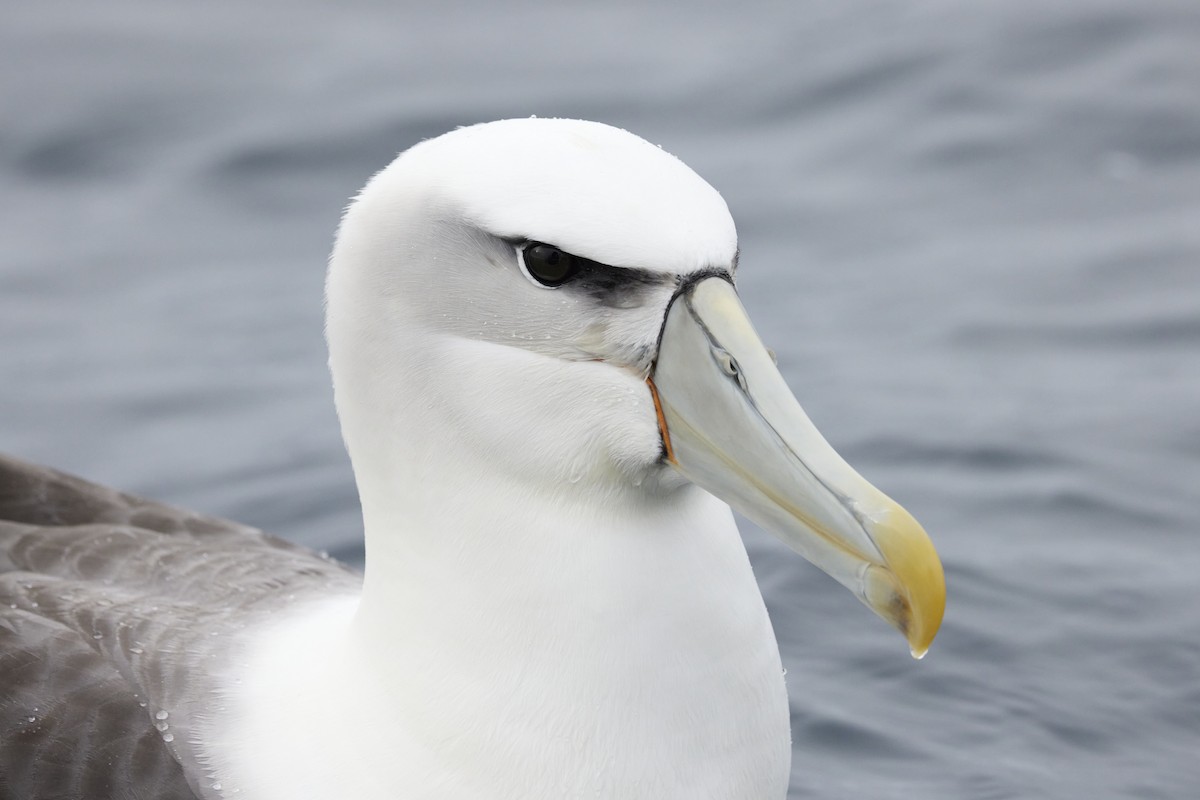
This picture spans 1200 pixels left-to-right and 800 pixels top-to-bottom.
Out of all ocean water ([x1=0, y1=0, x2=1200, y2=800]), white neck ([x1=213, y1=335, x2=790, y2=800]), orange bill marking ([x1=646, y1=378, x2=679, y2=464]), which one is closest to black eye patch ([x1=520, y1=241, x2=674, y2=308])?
orange bill marking ([x1=646, y1=378, x2=679, y2=464])

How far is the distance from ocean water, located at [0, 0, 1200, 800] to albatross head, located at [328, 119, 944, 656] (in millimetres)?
2086

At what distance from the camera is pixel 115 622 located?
4.16 meters

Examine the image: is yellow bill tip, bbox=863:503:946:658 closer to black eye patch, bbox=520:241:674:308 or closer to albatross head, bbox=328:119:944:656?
albatross head, bbox=328:119:944:656

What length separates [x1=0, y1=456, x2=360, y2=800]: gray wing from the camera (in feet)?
12.6

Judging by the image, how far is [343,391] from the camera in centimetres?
370

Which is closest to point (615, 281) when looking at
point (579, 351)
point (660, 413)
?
point (579, 351)

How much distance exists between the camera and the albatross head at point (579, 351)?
128 inches

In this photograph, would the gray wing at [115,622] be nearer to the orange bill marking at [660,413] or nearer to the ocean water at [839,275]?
the orange bill marking at [660,413]

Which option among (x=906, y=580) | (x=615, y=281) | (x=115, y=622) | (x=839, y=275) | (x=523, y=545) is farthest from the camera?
(x=839, y=275)

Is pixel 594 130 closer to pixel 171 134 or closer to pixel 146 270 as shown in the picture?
pixel 146 270

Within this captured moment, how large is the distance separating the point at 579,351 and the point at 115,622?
4.68 feet

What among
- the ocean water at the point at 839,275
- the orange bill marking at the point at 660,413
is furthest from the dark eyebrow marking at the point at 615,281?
the ocean water at the point at 839,275

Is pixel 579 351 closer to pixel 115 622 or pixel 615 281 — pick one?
pixel 615 281

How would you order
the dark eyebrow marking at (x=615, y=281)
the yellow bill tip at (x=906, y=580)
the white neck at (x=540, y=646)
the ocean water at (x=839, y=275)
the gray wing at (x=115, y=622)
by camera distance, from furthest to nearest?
the ocean water at (x=839, y=275)
the gray wing at (x=115, y=622)
the white neck at (x=540, y=646)
the dark eyebrow marking at (x=615, y=281)
the yellow bill tip at (x=906, y=580)
